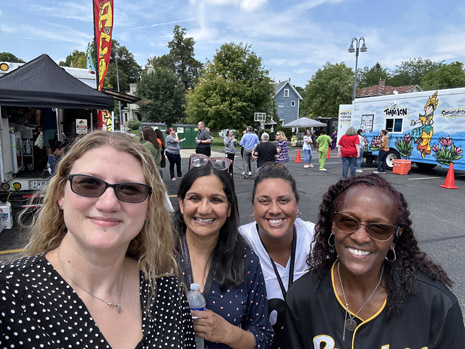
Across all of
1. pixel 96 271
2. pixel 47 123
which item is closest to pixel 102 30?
pixel 47 123

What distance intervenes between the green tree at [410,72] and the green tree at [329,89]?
43027 millimetres

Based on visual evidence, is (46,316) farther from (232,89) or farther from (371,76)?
(371,76)

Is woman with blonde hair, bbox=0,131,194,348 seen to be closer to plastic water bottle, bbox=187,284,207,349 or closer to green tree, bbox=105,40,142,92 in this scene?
plastic water bottle, bbox=187,284,207,349

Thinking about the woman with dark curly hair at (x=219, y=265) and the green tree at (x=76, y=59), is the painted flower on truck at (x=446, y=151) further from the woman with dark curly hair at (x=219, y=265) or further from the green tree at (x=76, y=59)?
the green tree at (x=76, y=59)

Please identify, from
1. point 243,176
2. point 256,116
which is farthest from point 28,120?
point 256,116

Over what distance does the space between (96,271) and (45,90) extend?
549cm

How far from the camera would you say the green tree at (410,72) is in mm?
73812

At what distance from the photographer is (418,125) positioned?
12219 millimetres

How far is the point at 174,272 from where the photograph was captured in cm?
147

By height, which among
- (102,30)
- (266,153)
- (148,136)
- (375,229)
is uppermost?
(102,30)

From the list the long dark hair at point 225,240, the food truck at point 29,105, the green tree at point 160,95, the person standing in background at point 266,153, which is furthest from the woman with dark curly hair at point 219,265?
the green tree at point 160,95

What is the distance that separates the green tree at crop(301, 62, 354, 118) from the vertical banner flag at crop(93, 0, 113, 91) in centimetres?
3731

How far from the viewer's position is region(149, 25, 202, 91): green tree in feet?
191

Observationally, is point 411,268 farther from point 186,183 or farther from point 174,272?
point 186,183
